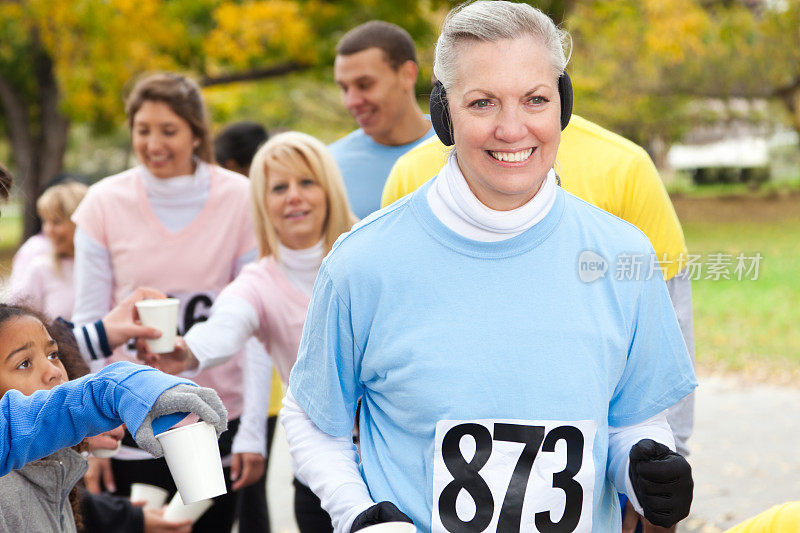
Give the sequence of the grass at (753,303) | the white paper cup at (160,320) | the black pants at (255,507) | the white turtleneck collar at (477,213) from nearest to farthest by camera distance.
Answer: the white turtleneck collar at (477,213), the white paper cup at (160,320), the black pants at (255,507), the grass at (753,303)

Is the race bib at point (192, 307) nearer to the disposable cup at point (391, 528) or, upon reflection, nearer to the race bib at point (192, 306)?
the race bib at point (192, 306)

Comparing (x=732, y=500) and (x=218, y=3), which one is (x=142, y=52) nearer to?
(x=218, y=3)

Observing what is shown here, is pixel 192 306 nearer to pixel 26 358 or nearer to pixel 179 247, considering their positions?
pixel 179 247

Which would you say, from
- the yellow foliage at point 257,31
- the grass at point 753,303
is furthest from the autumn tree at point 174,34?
the grass at point 753,303

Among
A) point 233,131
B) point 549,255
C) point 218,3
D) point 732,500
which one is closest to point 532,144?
point 549,255

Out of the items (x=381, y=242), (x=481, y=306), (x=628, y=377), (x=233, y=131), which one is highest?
(x=233, y=131)

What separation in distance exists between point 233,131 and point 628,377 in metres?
4.11

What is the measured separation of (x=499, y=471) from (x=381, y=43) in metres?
2.67

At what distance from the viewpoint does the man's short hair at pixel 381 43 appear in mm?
4188

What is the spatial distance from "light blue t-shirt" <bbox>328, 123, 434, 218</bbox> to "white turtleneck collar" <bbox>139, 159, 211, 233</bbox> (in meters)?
0.66

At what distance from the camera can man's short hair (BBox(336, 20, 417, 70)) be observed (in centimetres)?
419

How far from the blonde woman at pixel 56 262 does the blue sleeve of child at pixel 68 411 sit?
310 cm

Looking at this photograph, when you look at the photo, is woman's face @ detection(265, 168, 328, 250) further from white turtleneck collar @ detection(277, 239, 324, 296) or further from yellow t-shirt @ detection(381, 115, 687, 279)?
yellow t-shirt @ detection(381, 115, 687, 279)

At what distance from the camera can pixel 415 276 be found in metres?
2.02
